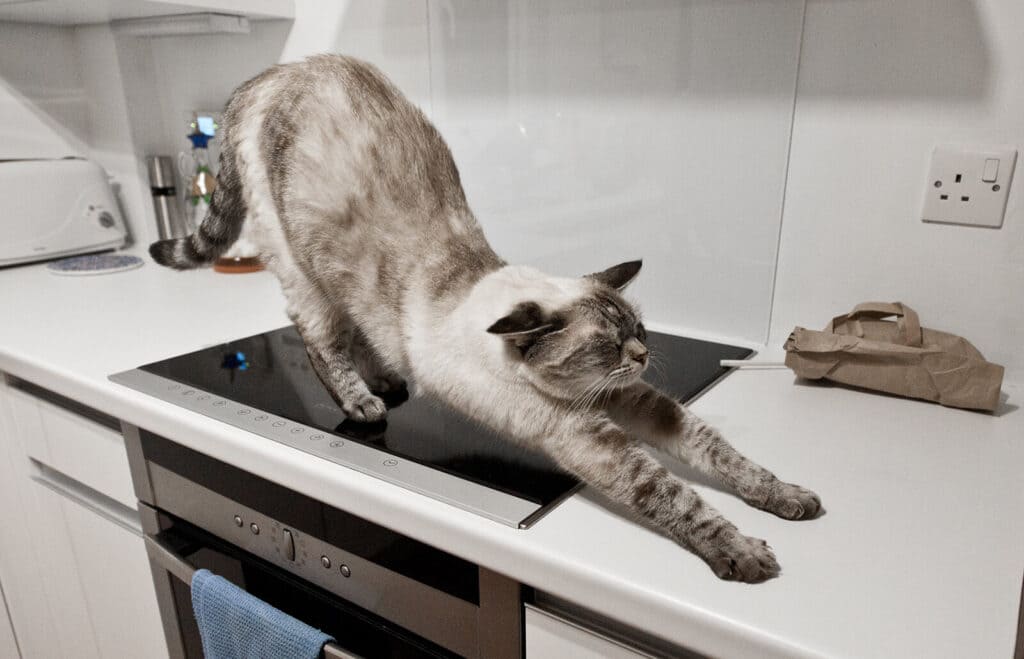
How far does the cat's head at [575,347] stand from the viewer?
30.0 inches

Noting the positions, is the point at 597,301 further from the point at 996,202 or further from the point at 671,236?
the point at 996,202

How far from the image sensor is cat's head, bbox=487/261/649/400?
0.76 meters

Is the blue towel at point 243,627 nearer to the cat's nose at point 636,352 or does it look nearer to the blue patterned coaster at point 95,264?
the cat's nose at point 636,352

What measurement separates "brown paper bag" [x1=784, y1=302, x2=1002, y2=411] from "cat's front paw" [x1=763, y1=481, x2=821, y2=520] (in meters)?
0.35

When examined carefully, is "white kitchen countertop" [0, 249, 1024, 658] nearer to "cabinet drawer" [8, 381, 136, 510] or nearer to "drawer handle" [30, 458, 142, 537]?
"cabinet drawer" [8, 381, 136, 510]

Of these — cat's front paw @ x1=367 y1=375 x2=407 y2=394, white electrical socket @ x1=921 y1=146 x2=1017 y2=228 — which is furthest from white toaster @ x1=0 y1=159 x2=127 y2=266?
white electrical socket @ x1=921 y1=146 x2=1017 y2=228

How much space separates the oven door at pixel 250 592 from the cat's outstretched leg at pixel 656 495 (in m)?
0.30

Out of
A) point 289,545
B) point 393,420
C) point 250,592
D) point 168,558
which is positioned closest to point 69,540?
point 168,558

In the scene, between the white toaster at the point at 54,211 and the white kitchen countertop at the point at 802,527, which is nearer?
the white kitchen countertop at the point at 802,527

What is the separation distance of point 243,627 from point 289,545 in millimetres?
126

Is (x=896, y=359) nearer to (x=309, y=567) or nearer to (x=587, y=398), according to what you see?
(x=587, y=398)

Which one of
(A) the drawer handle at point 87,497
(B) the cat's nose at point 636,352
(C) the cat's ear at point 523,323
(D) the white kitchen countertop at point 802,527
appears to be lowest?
(A) the drawer handle at point 87,497

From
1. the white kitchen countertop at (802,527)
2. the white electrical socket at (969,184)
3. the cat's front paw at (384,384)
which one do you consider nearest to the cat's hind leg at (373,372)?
the cat's front paw at (384,384)

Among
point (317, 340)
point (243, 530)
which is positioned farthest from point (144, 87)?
point (243, 530)
